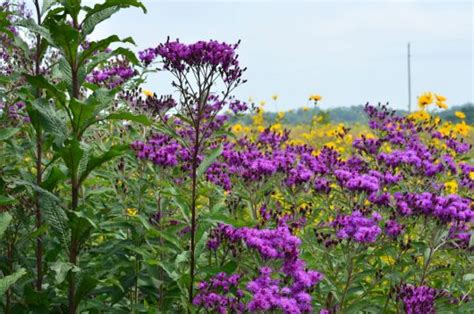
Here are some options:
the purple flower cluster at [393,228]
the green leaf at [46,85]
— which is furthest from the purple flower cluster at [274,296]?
the green leaf at [46,85]

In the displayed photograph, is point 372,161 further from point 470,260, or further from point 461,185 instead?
point 470,260

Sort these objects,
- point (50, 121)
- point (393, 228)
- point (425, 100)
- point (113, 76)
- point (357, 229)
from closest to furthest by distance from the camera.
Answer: point (50, 121) → point (357, 229) → point (393, 228) → point (113, 76) → point (425, 100)

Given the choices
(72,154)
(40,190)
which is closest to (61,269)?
(40,190)

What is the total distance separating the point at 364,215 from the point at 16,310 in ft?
7.42

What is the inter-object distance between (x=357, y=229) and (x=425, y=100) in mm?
6698

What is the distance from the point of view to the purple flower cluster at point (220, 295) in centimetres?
350

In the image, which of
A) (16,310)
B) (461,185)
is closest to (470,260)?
(461,185)

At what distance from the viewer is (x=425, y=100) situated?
10125 millimetres

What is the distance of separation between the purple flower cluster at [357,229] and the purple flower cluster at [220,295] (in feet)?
2.36

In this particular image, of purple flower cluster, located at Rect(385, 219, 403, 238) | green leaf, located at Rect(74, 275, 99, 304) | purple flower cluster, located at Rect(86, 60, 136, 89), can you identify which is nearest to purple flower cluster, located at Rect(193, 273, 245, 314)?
green leaf, located at Rect(74, 275, 99, 304)

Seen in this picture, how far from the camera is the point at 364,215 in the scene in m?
4.42

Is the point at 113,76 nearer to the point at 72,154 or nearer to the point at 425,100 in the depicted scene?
the point at 72,154

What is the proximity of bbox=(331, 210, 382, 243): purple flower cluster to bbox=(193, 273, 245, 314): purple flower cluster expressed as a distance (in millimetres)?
719

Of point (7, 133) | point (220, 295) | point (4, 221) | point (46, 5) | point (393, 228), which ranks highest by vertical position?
point (46, 5)
